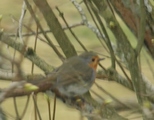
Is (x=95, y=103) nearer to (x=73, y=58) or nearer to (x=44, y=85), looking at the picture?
(x=73, y=58)

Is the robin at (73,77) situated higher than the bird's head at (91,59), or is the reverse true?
the bird's head at (91,59)

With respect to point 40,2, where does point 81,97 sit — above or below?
below

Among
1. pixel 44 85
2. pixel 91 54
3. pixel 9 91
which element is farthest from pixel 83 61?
pixel 9 91

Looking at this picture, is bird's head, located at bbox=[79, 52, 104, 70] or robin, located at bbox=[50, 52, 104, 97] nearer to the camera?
robin, located at bbox=[50, 52, 104, 97]

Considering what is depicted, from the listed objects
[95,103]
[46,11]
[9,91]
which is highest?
[46,11]

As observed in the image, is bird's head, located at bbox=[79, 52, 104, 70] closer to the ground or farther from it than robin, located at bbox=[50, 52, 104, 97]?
farther from it

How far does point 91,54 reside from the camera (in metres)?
3.40

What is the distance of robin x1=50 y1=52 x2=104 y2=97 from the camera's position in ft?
8.82

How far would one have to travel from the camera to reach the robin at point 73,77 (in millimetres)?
2689

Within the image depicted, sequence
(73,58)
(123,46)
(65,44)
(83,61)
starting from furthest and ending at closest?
(83,61), (73,58), (65,44), (123,46)

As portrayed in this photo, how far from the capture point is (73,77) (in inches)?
107

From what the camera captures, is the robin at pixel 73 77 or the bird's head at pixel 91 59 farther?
the bird's head at pixel 91 59

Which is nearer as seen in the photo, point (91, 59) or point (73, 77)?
point (73, 77)

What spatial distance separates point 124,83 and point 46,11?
22.5 inches
